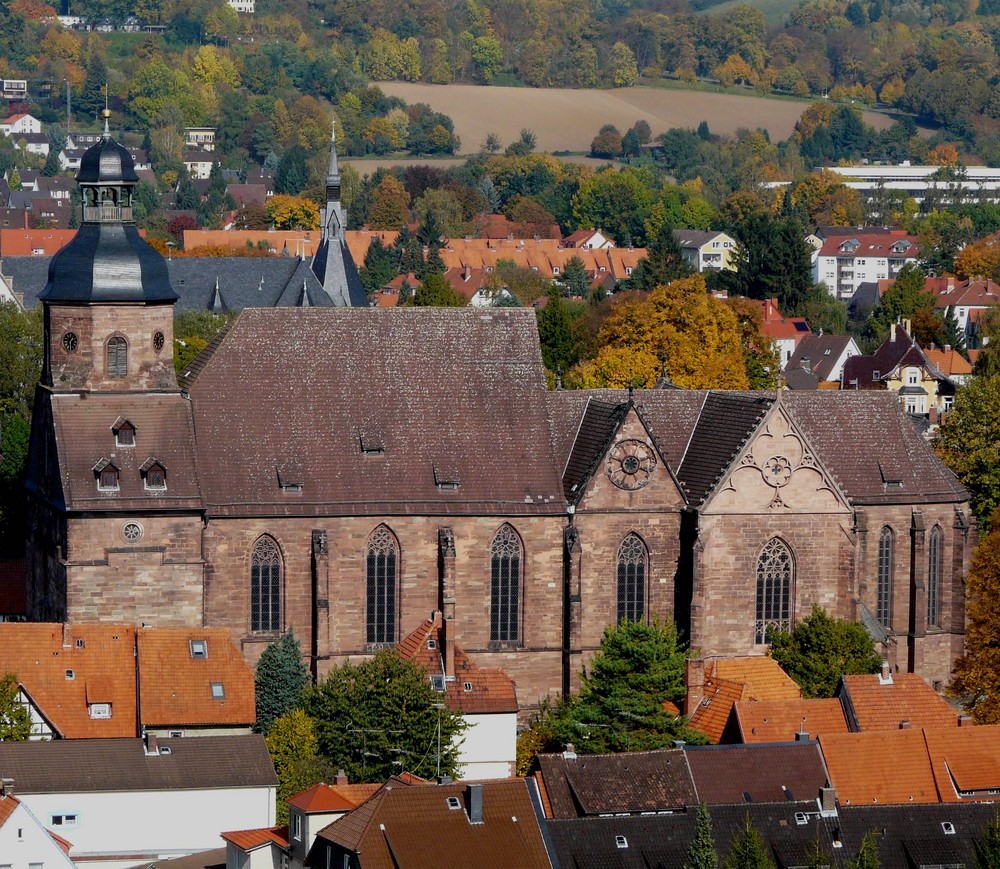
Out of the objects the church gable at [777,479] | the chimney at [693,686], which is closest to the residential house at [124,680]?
the chimney at [693,686]

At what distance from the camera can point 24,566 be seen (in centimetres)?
9525

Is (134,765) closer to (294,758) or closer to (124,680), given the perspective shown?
(294,758)

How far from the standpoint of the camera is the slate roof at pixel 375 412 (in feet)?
290

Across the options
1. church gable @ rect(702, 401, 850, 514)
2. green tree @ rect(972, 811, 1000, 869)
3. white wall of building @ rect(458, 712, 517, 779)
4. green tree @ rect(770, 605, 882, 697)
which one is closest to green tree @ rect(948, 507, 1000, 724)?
green tree @ rect(770, 605, 882, 697)

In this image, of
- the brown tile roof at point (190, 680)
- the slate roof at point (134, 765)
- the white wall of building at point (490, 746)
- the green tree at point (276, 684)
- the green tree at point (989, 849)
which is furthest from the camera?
the green tree at point (276, 684)

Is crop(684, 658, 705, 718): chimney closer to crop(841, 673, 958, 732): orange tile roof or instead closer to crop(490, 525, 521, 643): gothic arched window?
crop(841, 673, 958, 732): orange tile roof

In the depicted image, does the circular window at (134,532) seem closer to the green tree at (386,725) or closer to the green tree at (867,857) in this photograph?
the green tree at (386,725)

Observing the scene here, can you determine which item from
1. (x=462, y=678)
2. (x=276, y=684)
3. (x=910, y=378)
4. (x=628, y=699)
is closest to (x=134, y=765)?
(x=276, y=684)

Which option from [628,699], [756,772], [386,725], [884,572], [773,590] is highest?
[884,572]

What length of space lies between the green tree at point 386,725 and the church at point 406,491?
197 inches

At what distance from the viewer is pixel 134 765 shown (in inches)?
3095

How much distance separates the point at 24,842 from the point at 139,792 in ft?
18.6

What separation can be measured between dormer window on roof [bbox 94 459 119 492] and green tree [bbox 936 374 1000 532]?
3146cm

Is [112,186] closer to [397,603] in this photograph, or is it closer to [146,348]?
[146,348]
